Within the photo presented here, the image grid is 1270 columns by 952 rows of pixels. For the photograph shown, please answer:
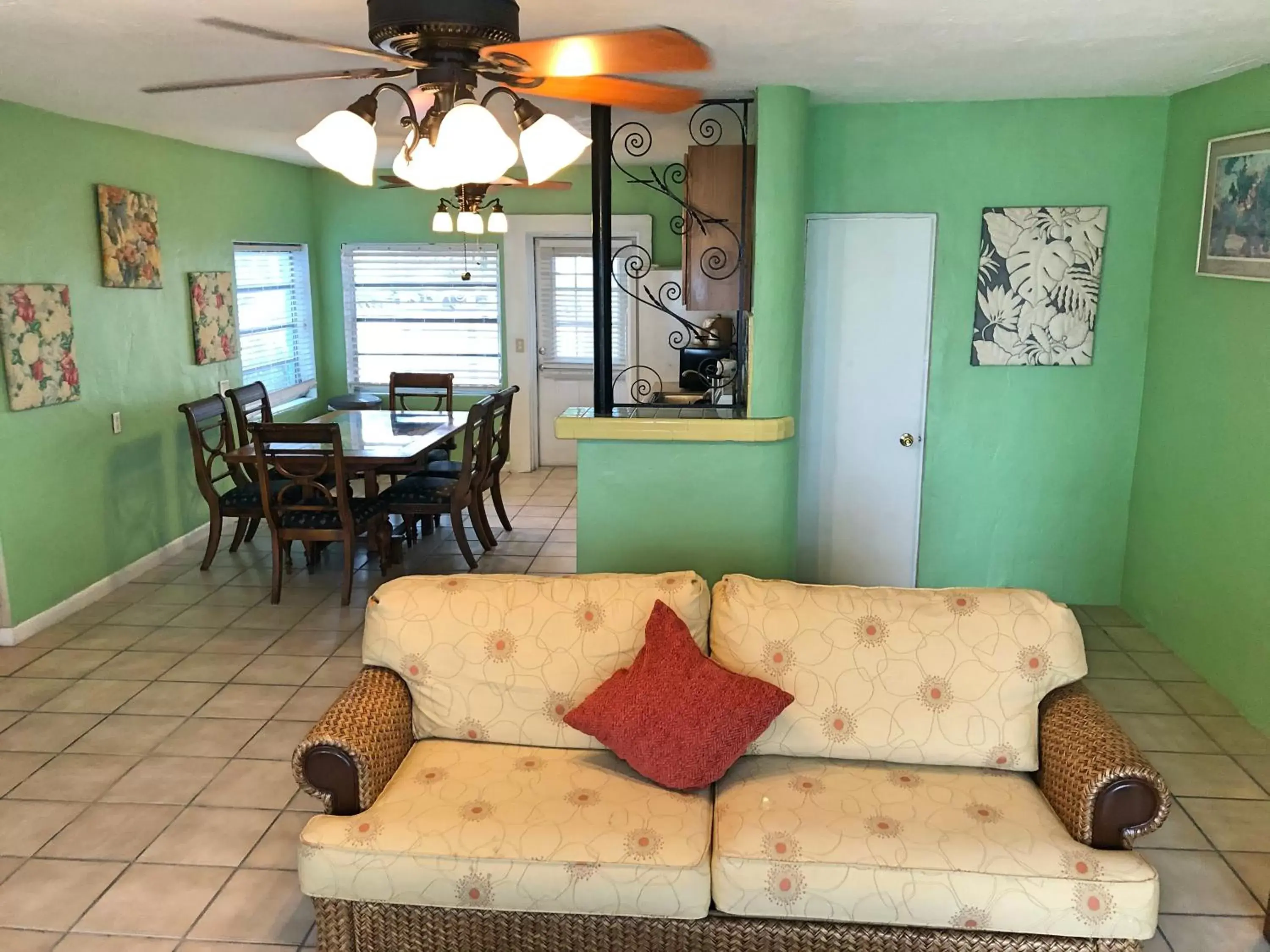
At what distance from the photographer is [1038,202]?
4434 mm

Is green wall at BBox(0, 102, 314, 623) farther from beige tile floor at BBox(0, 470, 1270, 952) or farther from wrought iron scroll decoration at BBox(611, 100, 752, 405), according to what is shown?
wrought iron scroll decoration at BBox(611, 100, 752, 405)

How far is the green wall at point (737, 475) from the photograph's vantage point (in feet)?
13.2

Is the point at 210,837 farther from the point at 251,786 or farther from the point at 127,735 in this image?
the point at 127,735

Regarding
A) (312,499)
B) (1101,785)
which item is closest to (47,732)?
(312,499)

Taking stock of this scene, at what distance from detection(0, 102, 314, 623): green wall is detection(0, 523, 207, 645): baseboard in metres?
0.04

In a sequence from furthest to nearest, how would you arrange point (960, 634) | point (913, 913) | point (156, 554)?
point (156, 554), point (960, 634), point (913, 913)

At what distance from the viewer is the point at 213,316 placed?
5.95 m

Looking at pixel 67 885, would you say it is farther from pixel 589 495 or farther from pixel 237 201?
pixel 237 201

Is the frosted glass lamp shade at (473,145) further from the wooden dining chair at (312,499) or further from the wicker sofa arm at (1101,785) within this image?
the wooden dining chair at (312,499)

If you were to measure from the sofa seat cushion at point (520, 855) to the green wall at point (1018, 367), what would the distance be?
284cm

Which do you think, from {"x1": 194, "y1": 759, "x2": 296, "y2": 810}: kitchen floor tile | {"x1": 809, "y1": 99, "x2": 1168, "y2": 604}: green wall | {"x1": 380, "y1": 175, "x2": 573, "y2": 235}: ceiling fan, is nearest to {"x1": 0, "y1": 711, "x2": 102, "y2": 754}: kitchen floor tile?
{"x1": 194, "y1": 759, "x2": 296, "y2": 810}: kitchen floor tile

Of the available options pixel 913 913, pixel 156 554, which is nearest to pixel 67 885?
pixel 913 913

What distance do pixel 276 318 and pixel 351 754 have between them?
5.40 metres

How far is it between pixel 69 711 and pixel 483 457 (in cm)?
242
